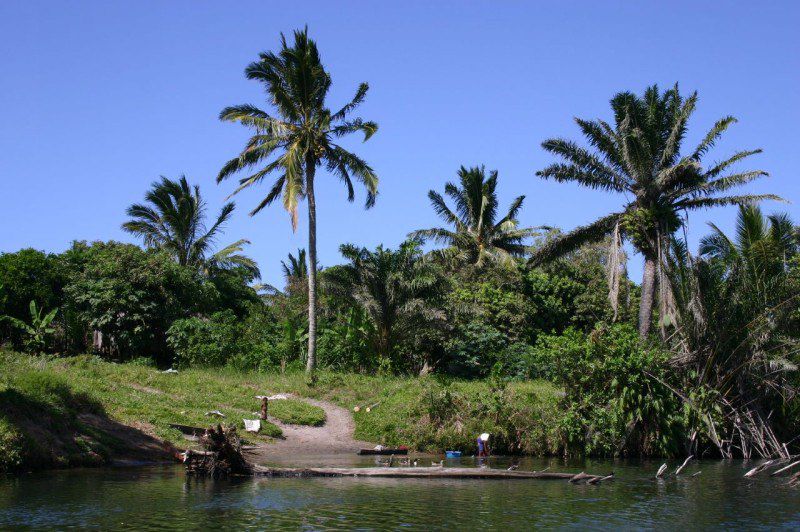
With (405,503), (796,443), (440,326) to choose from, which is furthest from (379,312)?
(405,503)

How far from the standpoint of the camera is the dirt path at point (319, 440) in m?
21.8

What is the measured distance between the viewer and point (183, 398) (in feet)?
81.3

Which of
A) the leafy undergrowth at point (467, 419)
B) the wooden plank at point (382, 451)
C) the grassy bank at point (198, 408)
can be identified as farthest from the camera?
the leafy undergrowth at point (467, 419)

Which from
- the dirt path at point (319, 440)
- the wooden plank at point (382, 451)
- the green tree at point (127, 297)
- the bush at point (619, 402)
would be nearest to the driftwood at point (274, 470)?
the dirt path at point (319, 440)

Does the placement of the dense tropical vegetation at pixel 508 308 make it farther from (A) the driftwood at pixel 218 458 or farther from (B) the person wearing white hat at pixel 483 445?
(A) the driftwood at pixel 218 458

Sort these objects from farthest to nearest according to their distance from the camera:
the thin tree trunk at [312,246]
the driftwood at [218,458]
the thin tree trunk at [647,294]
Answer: the thin tree trunk at [312,246] < the thin tree trunk at [647,294] < the driftwood at [218,458]

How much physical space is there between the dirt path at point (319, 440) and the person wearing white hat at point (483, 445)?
376cm

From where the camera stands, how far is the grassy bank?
17.7m

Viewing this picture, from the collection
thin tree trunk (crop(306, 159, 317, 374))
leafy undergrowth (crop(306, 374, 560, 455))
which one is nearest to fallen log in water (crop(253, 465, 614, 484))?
leafy undergrowth (crop(306, 374, 560, 455))

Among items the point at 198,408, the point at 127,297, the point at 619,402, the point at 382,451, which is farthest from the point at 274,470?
the point at 127,297

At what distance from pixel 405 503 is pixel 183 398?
13451 mm

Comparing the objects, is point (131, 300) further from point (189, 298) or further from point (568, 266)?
point (568, 266)

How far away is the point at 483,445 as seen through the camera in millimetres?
22719

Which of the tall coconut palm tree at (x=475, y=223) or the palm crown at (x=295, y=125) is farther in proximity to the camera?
the tall coconut palm tree at (x=475, y=223)
